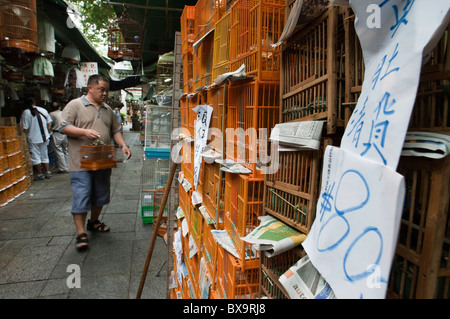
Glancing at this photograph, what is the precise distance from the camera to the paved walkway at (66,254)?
12.9 ft

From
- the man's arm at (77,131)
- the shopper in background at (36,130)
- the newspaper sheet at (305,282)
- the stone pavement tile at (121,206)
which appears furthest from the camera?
the shopper in background at (36,130)

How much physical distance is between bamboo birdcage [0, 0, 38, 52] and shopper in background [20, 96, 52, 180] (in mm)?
3085

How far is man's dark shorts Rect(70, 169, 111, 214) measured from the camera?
4.62 m

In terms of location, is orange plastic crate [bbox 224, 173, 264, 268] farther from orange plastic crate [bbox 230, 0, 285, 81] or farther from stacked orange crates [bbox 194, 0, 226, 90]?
stacked orange crates [bbox 194, 0, 226, 90]

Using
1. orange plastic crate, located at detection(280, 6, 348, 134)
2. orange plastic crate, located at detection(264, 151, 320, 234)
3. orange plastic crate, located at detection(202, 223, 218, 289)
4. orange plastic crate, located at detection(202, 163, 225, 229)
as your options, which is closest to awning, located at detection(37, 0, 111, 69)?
orange plastic crate, located at detection(202, 163, 225, 229)

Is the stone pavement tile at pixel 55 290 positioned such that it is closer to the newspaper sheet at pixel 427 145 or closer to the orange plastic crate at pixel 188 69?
the orange plastic crate at pixel 188 69

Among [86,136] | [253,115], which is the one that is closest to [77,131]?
[86,136]

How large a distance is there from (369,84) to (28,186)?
994cm

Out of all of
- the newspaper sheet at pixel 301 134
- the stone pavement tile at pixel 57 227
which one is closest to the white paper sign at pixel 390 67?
the newspaper sheet at pixel 301 134

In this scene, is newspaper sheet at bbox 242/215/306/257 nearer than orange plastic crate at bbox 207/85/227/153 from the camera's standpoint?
Yes

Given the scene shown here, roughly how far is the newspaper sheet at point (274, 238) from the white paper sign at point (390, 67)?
0.52 m

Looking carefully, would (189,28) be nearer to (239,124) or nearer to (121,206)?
(239,124)

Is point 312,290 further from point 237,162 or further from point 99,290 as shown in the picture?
point 99,290

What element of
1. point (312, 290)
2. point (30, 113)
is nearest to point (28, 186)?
point (30, 113)
